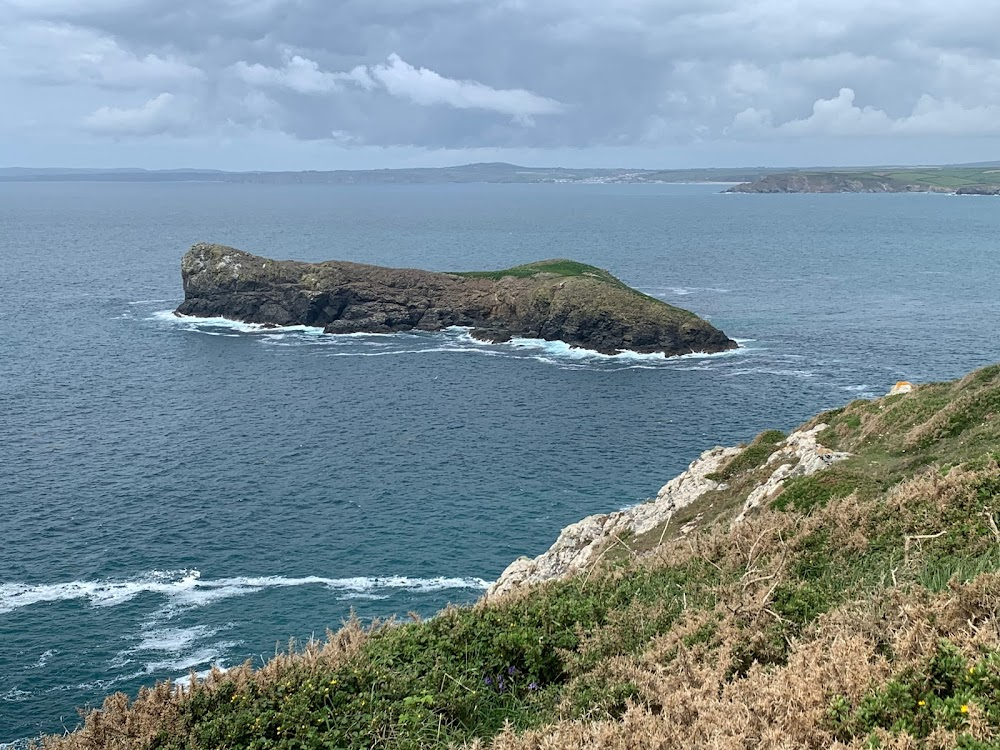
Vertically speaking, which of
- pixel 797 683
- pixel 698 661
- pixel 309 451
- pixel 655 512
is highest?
pixel 797 683

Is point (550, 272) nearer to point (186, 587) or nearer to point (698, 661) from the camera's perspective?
point (186, 587)

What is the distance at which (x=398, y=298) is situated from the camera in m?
126

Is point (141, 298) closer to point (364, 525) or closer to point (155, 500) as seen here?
point (155, 500)

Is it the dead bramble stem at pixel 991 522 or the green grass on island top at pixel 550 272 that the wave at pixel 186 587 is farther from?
the green grass on island top at pixel 550 272

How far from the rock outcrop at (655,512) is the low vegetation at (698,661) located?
10782 mm

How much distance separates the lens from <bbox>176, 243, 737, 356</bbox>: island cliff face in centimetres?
11612

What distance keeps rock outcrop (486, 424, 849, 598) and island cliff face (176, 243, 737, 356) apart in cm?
7447

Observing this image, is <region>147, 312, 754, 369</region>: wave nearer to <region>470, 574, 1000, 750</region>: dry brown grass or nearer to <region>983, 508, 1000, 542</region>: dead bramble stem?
<region>983, 508, 1000, 542</region>: dead bramble stem

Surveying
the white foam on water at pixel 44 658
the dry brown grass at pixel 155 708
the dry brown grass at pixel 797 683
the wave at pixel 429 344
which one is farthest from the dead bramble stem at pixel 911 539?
the wave at pixel 429 344

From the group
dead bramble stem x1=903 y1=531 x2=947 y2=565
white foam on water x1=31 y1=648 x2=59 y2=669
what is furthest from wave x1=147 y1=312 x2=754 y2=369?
dead bramble stem x1=903 y1=531 x2=947 y2=565

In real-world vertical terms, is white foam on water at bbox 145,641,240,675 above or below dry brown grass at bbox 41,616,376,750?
below

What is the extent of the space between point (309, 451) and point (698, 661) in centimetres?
5956

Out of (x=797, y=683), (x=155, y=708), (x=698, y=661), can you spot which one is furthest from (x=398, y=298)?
(x=797, y=683)

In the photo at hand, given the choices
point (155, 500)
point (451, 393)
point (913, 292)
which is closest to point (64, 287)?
point (451, 393)
